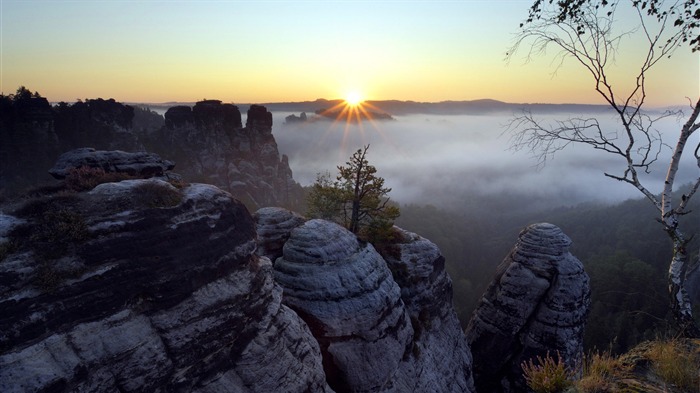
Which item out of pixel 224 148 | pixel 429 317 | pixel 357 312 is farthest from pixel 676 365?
pixel 224 148

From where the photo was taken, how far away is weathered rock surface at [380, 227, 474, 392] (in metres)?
22.6

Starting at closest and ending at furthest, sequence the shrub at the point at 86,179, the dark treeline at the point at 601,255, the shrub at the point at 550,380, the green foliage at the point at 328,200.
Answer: the shrub at the point at 550,380, the shrub at the point at 86,179, the green foliage at the point at 328,200, the dark treeline at the point at 601,255

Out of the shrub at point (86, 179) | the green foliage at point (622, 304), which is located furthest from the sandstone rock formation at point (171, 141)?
the green foliage at point (622, 304)

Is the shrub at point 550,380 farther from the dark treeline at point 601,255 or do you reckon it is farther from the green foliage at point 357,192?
the dark treeline at point 601,255

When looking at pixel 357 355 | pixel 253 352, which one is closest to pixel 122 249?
pixel 253 352

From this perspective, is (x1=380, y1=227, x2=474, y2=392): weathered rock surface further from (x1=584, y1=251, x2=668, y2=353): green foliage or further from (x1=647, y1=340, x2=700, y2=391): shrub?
(x1=584, y1=251, x2=668, y2=353): green foliage

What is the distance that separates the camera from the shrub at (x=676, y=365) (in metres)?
8.69

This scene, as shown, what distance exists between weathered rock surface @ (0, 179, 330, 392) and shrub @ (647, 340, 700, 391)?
11.3m

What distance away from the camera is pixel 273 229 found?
23812 millimetres

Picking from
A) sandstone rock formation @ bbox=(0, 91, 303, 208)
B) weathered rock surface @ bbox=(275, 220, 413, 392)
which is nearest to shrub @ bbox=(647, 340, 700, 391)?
weathered rock surface @ bbox=(275, 220, 413, 392)

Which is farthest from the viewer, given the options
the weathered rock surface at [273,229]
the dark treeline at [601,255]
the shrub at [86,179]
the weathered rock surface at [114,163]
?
the dark treeline at [601,255]

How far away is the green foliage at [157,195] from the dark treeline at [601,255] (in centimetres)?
2929

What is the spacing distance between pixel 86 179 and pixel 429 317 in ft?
70.0

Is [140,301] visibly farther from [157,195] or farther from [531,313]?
[531,313]
